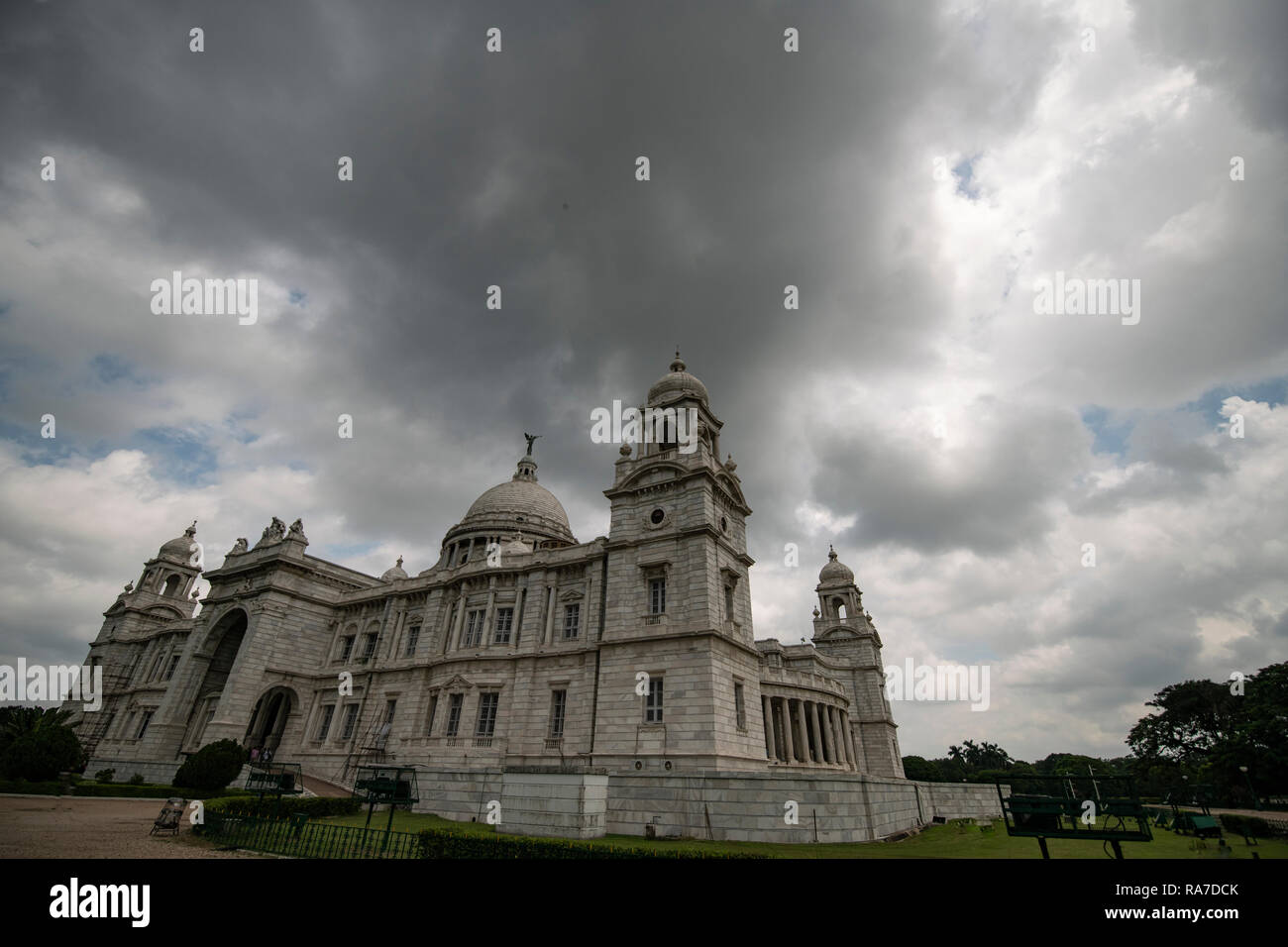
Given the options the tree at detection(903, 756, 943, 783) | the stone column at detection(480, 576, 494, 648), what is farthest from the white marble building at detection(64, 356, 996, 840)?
the tree at detection(903, 756, 943, 783)

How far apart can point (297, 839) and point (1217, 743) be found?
265 feet

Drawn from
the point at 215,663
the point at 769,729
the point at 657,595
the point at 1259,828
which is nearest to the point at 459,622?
the point at 657,595

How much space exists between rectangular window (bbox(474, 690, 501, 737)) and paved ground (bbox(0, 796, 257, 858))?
13.1 m

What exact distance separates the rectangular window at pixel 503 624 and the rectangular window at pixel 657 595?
31.5 ft

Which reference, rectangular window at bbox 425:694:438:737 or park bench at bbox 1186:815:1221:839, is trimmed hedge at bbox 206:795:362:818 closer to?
rectangular window at bbox 425:694:438:737

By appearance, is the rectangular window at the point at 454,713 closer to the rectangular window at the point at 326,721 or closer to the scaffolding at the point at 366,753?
the scaffolding at the point at 366,753

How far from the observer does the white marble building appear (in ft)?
64.4

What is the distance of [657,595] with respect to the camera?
28.1m

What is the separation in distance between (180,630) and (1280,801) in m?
93.8

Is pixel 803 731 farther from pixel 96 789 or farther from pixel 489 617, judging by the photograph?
pixel 96 789

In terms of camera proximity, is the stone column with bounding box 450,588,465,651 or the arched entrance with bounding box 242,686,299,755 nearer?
the stone column with bounding box 450,588,465,651

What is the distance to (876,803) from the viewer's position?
20.2m
